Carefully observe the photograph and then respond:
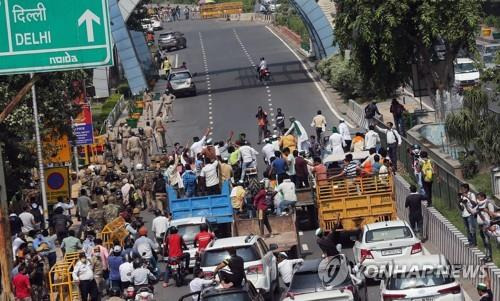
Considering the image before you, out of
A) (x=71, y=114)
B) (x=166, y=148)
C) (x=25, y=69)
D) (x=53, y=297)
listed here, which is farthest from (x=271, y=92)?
(x=25, y=69)

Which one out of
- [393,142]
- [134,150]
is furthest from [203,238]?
[134,150]

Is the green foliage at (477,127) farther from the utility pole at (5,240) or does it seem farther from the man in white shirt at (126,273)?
the utility pole at (5,240)

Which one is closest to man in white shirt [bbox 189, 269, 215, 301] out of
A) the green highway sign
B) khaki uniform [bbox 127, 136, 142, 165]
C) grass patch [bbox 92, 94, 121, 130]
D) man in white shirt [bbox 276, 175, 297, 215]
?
the green highway sign

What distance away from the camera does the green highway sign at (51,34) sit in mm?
19578

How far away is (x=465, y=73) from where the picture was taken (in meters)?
58.9

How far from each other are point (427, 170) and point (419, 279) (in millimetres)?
10119

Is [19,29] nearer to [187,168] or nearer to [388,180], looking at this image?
[388,180]

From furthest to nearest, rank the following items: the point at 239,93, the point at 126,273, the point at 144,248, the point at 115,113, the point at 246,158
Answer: the point at 239,93
the point at 115,113
the point at 246,158
the point at 144,248
the point at 126,273

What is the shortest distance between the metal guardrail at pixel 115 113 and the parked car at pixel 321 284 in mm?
31307

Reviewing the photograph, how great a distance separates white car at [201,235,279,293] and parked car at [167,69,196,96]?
38800mm

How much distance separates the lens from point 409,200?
2956 centimetres

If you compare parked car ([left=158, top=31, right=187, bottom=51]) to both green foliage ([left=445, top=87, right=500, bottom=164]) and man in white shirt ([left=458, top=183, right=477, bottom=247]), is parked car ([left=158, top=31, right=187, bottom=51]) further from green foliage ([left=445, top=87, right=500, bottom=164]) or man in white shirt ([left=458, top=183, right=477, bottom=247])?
man in white shirt ([left=458, top=183, right=477, bottom=247])

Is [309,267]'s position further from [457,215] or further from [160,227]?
[457,215]

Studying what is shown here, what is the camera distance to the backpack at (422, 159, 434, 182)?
31609 millimetres
